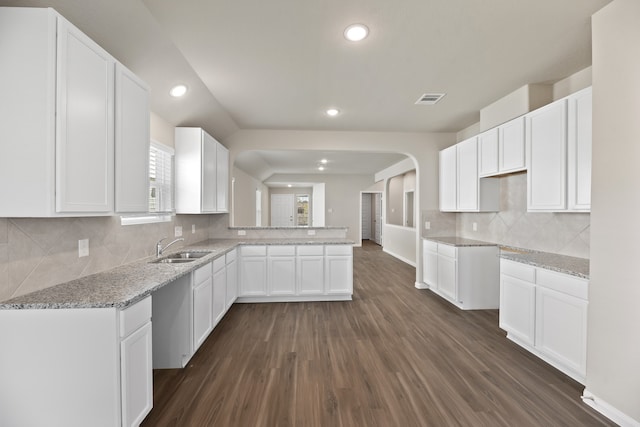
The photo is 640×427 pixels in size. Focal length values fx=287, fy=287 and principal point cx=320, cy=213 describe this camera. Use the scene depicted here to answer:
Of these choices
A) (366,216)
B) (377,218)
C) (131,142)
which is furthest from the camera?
(366,216)

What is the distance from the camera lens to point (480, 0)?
1.86 meters

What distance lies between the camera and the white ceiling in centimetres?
191

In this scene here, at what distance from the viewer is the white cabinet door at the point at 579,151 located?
2.32m

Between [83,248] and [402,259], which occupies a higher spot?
[83,248]

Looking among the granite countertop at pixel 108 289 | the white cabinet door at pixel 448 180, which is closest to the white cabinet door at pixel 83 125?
the granite countertop at pixel 108 289

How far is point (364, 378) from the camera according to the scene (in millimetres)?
2275

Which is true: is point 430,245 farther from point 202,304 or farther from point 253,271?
point 202,304

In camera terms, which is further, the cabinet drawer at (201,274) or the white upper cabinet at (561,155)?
the cabinet drawer at (201,274)

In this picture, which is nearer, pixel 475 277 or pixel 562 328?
pixel 562 328

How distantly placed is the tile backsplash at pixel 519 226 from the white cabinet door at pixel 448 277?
66cm

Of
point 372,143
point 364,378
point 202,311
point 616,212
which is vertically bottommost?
point 364,378

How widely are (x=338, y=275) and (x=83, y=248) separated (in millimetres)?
2950

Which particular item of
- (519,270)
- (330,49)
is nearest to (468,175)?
(519,270)

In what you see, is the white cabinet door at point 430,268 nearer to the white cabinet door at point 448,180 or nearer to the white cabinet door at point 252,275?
the white cabinet door at point 448,180
